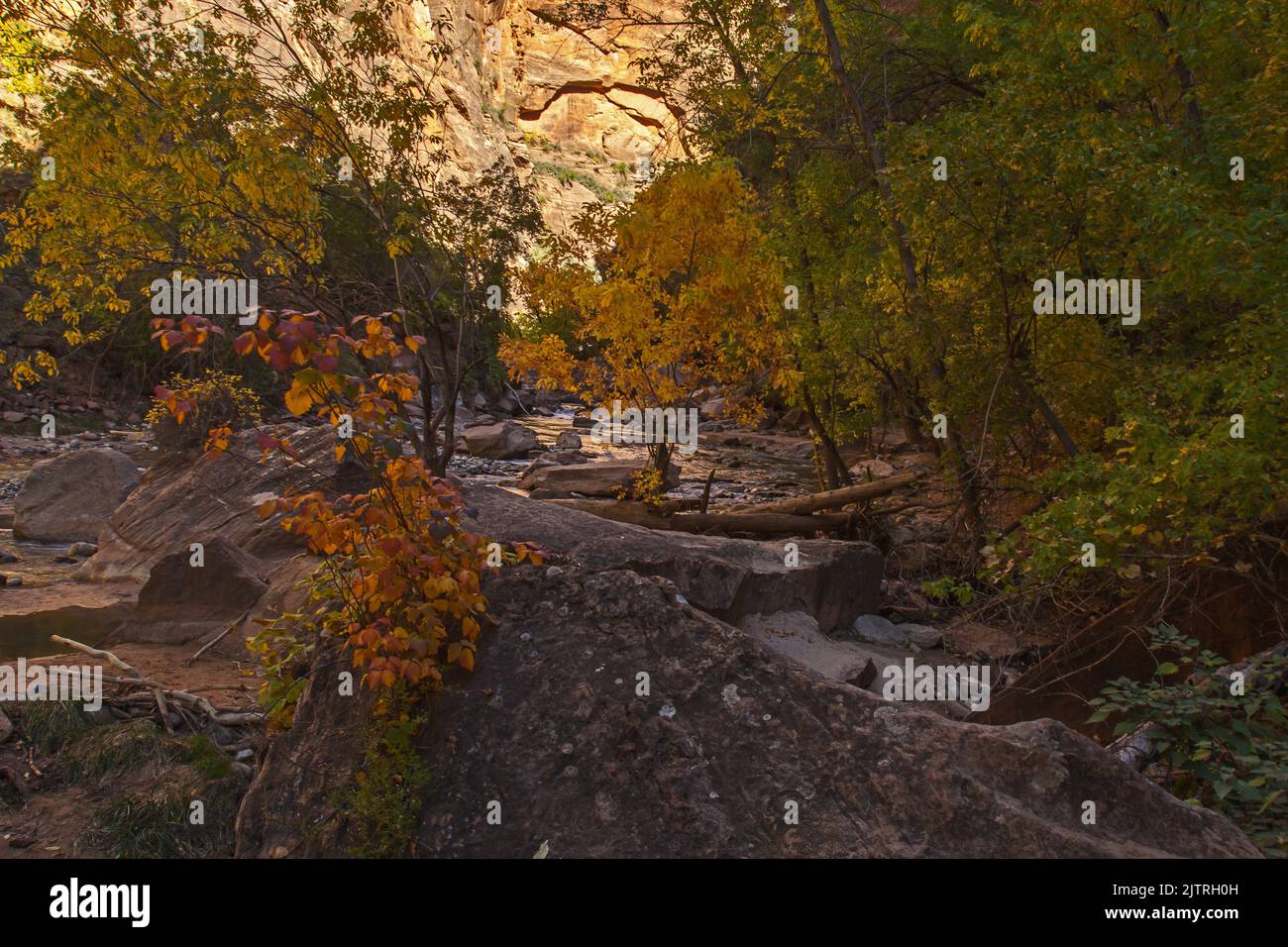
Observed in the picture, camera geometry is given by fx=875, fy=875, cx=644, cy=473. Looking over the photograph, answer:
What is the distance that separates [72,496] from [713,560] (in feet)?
33.5

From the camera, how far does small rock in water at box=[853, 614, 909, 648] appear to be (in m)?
9.86

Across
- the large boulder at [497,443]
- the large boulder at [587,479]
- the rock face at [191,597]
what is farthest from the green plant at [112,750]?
the large boulder at [497,443]

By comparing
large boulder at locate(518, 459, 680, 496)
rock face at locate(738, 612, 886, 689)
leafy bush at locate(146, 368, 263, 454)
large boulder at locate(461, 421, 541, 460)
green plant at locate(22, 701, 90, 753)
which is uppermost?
leafy bush at locate(146, 368, 263, 454)

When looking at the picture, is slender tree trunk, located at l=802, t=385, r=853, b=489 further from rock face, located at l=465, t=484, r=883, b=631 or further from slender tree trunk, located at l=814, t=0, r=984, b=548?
rock face, located at l=465, t=484, r=883, b=631

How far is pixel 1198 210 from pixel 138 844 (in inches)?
317

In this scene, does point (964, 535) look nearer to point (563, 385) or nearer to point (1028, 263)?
point (1028, 263)

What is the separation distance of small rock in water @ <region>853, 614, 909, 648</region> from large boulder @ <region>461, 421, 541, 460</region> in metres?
16.0

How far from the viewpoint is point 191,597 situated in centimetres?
831

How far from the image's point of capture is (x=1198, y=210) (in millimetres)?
6449

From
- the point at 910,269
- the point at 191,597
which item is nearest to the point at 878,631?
the point at 910,269

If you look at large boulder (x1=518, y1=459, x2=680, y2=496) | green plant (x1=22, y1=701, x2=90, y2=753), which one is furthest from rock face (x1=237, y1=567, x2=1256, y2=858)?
large boulder (x1=518, y1=459, x2=680, y2=496)

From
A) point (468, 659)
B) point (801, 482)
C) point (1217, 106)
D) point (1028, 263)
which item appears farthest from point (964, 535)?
point (468, 659)

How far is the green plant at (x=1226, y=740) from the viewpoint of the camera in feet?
11.7

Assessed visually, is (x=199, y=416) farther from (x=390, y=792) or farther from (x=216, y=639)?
(x=390, y=792)
